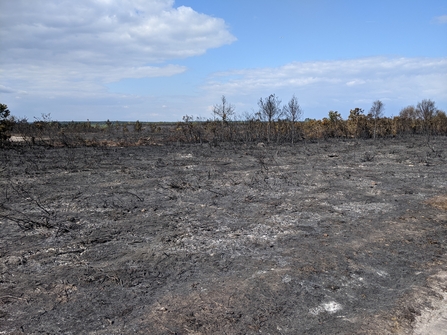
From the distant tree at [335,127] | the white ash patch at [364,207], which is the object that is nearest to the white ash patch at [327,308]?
the white ash patch at [364,207]

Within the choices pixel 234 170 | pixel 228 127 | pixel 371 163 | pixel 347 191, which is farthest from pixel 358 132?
pixel 347 191

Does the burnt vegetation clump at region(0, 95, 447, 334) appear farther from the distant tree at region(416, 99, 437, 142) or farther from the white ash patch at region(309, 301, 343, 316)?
the distant tree at region(416, 99, 437, 142)

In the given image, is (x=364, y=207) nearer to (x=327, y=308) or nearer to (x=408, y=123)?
Answer: (x=327, y=308)

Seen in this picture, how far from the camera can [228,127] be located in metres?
28.5

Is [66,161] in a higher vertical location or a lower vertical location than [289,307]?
higher

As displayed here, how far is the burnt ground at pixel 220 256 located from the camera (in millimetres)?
3803

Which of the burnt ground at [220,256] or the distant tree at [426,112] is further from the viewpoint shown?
the distant tree at [426,112]

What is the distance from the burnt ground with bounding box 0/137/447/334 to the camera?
3803mm

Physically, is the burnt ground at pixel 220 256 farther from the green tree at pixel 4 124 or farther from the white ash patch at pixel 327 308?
the green tree at pixel 4 124

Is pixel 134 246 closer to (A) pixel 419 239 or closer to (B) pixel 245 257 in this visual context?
(B) pixel 245 257

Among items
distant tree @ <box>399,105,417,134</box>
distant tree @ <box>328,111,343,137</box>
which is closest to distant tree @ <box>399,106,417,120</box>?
distant tree @ <box>399,105,417,134</box>

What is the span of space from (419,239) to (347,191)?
357 centimetres

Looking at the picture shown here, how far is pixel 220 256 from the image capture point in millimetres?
5383

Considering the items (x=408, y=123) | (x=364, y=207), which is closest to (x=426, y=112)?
(x=408, y=123)
